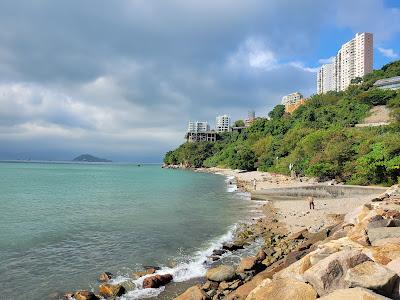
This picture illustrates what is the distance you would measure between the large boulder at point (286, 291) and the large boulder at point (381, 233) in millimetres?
5139

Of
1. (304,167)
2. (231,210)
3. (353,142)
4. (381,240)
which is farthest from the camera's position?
(304,167)

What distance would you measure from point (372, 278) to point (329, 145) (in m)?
49.8

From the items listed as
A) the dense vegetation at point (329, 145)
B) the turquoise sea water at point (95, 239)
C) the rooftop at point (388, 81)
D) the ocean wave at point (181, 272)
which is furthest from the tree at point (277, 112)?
the ocean wave at point (181, 272)

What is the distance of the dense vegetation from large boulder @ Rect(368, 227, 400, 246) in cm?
3055

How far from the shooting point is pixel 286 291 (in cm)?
761

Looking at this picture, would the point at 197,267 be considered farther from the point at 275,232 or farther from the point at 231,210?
the point at 231,210

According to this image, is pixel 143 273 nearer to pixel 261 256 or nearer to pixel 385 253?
pixel 261 256

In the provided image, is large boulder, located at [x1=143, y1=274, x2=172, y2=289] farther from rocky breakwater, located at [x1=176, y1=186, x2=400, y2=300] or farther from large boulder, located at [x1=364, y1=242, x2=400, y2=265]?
A: large boulder, located at [x1=364, y1=242, x2=400, y2=265]

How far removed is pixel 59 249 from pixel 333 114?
316 ft

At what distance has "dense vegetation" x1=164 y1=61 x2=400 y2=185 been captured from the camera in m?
44.2

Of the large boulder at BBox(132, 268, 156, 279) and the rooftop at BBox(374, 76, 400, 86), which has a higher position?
the rooftop at BBox(374, 76, 400, 86)

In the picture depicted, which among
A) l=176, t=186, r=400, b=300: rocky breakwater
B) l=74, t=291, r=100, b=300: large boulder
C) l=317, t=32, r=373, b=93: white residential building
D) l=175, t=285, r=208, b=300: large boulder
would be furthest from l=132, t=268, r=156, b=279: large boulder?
l=317, t=32, r=373, b=93: white residential building

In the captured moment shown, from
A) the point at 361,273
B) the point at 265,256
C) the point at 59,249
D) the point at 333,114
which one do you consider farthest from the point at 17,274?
the point at 333,114

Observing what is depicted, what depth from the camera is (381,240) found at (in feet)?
36.9
